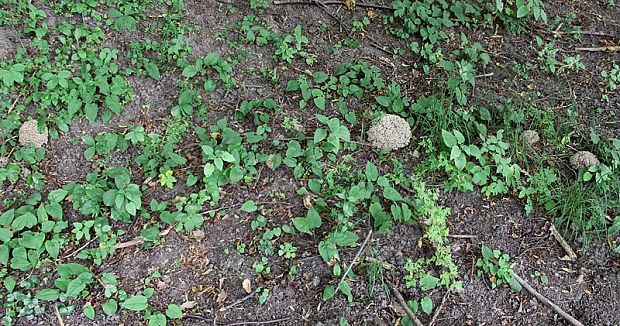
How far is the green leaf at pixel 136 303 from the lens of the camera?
2.69 metres

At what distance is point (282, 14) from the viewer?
416 cm

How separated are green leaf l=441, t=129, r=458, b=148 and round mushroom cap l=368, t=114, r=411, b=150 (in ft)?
0.76

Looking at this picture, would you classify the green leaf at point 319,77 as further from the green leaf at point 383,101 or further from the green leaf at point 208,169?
the green leaf at point 208,169

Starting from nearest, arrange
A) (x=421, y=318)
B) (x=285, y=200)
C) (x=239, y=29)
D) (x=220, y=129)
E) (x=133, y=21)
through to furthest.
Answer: (x=421, y=318) < (x=285, y=200) < (x=220, y=129) < (x=133, y=21) < (x=239, y=29)

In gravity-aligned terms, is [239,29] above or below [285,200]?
above

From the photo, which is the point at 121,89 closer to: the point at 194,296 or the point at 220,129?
the point at 220,129

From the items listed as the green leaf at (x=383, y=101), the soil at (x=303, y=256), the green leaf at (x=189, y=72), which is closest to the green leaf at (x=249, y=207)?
the soil at (x=303, y=256)

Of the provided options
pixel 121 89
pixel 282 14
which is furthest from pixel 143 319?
pixel 282 14

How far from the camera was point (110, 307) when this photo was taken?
2.68 meters

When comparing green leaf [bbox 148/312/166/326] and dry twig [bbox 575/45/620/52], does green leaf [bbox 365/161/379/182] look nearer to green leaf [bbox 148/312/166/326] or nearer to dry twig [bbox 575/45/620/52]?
green leaf [bbox 148/312/166/326]

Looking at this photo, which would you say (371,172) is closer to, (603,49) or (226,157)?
(226,157)

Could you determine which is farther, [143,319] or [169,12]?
[169,12]

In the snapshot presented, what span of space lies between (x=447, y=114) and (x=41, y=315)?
2.66 m

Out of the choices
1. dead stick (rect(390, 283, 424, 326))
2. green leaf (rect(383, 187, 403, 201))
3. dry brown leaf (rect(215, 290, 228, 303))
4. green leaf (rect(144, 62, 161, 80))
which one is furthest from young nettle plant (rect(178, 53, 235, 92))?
dead stick (rect(390, 283, 424, 326))
